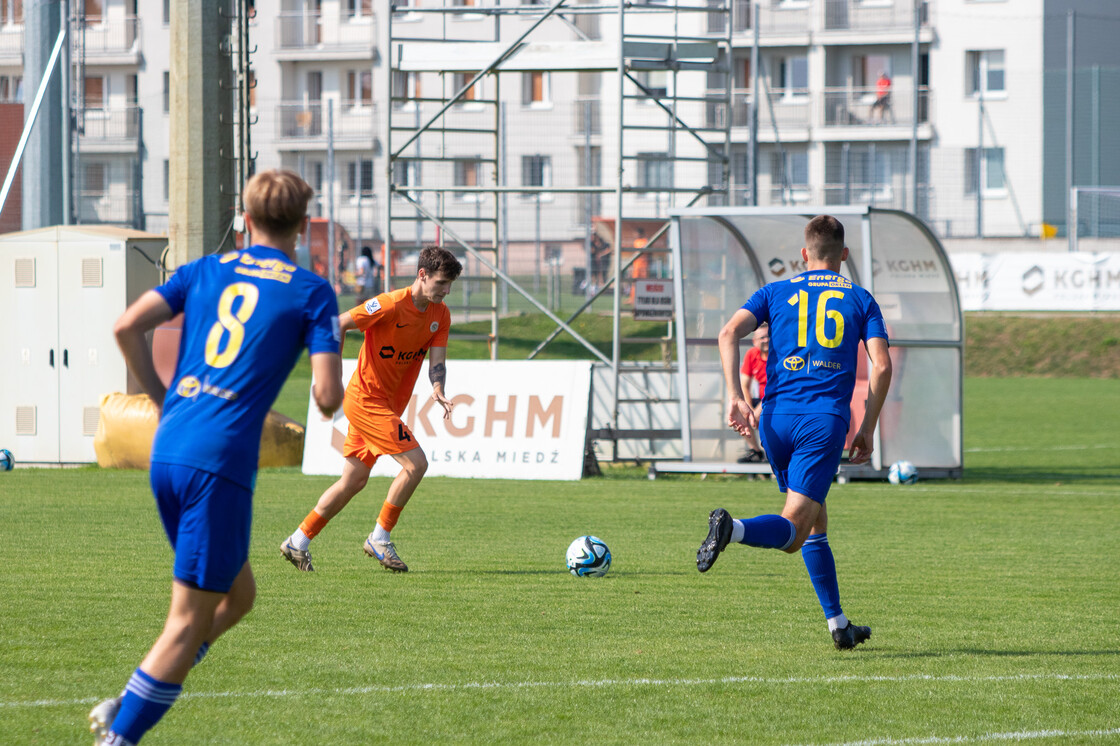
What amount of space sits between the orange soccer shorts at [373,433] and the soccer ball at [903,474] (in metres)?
7.76

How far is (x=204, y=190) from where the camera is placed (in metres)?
16.0

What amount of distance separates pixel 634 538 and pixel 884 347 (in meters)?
4.35

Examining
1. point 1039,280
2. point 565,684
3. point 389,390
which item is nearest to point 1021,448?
point 389,390

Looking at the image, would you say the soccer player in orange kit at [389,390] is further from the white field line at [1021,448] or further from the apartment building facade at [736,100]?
the apartment building facade at [736,100]

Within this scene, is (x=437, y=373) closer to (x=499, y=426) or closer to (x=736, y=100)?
(x=499, y=426)

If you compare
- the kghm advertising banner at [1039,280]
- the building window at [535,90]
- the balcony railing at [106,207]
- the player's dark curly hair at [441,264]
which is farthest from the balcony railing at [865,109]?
the player's dark curly hair at [441,264]

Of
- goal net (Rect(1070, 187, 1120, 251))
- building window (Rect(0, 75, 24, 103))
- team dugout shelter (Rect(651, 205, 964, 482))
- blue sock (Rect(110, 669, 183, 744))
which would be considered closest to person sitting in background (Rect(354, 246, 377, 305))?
building window (Rect(0, 75, 24, 103))

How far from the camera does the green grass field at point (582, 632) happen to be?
4.97 m

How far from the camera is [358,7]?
163 ft

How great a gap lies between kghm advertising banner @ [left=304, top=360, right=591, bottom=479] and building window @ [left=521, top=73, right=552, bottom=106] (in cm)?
3249

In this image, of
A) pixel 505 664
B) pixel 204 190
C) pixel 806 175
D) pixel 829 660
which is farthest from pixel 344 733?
pixel 806 175

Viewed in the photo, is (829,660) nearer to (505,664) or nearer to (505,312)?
(505,664)

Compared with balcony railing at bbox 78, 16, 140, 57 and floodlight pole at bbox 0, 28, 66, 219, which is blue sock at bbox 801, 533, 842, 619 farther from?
balcony railing at bbox 78, 16, 140, 57

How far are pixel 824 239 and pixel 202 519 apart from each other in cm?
342
